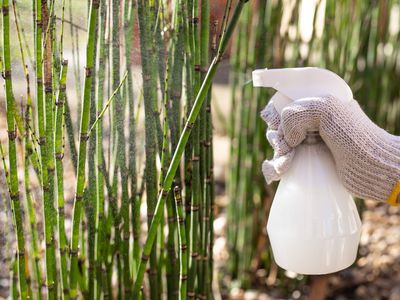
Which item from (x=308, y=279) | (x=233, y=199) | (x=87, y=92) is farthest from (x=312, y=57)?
(x=87, y=92)

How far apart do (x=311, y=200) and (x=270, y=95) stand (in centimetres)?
93

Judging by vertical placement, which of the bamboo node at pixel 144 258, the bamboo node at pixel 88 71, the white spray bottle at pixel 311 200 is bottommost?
the bamboo node at pixel 144 258

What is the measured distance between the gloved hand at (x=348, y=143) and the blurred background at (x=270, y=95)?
2.26 ft

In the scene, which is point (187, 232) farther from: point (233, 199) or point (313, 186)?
point (233, 199)

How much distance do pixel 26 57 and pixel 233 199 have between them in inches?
45.4

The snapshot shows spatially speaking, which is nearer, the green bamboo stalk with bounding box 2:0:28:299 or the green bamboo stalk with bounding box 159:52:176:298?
the green bamboo stalk with bounding box 2:0:28:299

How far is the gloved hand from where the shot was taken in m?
1.04

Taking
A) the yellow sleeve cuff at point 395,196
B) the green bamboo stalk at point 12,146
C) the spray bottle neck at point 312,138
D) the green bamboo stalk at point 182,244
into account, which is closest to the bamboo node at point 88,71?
the green bamboo stalk at point 12,146

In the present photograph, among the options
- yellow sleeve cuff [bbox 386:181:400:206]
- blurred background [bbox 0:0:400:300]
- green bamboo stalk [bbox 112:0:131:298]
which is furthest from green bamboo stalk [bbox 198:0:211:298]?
blurred background [bbox 0:0:400:300]

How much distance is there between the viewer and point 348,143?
1042 mm

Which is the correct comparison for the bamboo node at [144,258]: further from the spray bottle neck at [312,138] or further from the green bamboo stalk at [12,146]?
the spray bottle neck at [312,138]

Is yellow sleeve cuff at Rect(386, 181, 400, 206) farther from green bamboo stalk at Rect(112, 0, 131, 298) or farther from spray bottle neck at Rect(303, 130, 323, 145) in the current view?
green bamboo stalk at Rect(112, 0, 131, 298)

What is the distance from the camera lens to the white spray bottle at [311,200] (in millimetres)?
1065

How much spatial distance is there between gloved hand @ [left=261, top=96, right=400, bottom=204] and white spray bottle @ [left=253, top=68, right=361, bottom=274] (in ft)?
0.07
